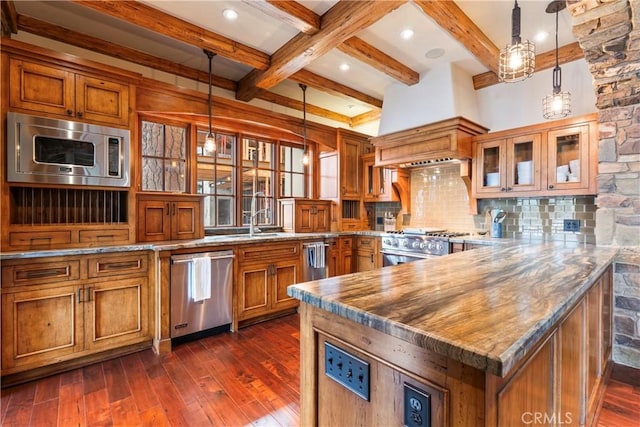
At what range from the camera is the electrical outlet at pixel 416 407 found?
2.45ft

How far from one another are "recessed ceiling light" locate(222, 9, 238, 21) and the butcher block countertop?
242cm

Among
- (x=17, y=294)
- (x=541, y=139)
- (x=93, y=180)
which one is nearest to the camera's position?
(x=17, y=294)

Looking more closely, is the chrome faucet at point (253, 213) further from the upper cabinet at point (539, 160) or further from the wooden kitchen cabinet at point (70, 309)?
the upper cabinet at point (539, 160)

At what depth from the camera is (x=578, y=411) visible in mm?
1428

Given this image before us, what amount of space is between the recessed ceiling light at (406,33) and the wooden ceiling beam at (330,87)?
1.16 m

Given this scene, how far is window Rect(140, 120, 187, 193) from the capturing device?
3.34 metres

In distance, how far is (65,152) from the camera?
2479 mm

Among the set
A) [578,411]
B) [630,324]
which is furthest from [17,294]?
[630,324]

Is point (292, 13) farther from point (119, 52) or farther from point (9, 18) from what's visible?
point (9, 18)

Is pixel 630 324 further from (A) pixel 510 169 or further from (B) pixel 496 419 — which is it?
(B) pixel 496 419

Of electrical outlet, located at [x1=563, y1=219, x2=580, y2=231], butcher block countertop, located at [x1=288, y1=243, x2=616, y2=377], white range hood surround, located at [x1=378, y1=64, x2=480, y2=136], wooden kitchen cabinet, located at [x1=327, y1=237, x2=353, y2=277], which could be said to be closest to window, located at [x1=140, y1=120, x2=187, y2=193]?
wooden kitchen cabinet, located at [x1=327, y1=237, x2=353, y2=277]

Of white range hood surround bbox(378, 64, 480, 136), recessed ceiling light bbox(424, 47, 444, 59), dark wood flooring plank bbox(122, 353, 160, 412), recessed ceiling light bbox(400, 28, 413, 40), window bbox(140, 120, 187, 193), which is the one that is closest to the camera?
dark wood flooring plank bbox(122, 353, 160, 412)

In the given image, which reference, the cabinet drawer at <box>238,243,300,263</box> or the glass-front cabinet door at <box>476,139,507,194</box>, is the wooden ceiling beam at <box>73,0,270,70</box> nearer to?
the cabinet drawer at <box>238,243,300,263</box>

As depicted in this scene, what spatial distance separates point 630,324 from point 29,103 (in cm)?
496
